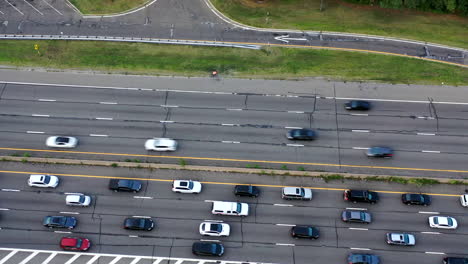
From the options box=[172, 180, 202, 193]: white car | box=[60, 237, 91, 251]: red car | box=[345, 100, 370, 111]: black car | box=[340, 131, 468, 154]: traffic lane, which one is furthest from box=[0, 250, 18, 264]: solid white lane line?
box=[345, 100, 370, 111]: black car

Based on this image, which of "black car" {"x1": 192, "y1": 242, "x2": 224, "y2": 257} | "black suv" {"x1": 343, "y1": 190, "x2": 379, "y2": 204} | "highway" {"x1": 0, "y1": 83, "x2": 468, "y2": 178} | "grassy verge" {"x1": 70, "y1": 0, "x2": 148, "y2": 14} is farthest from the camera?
"grassy verge" {"x1": 70, "y1": 0, "x2": 148, "y2": 14}

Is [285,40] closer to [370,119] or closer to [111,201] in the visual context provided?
[370,119]

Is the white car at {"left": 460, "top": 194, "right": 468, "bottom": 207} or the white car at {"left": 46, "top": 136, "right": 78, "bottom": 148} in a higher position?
the white car at {"left": 46, "top": 136, "right": 78, "bottom": 148}

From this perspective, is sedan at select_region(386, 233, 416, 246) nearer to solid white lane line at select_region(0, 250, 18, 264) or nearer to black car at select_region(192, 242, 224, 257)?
black car at select_region(192, 242, 224, 257)

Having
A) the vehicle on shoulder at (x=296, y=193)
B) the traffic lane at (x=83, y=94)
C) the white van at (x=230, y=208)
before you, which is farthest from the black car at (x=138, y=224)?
the traffic lane at (x=83, y=94)

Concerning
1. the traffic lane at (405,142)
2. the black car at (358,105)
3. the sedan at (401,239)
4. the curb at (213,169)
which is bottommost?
the sedan at (401,239)

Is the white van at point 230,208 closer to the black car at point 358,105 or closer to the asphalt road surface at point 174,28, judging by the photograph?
the black car at point 358,105
